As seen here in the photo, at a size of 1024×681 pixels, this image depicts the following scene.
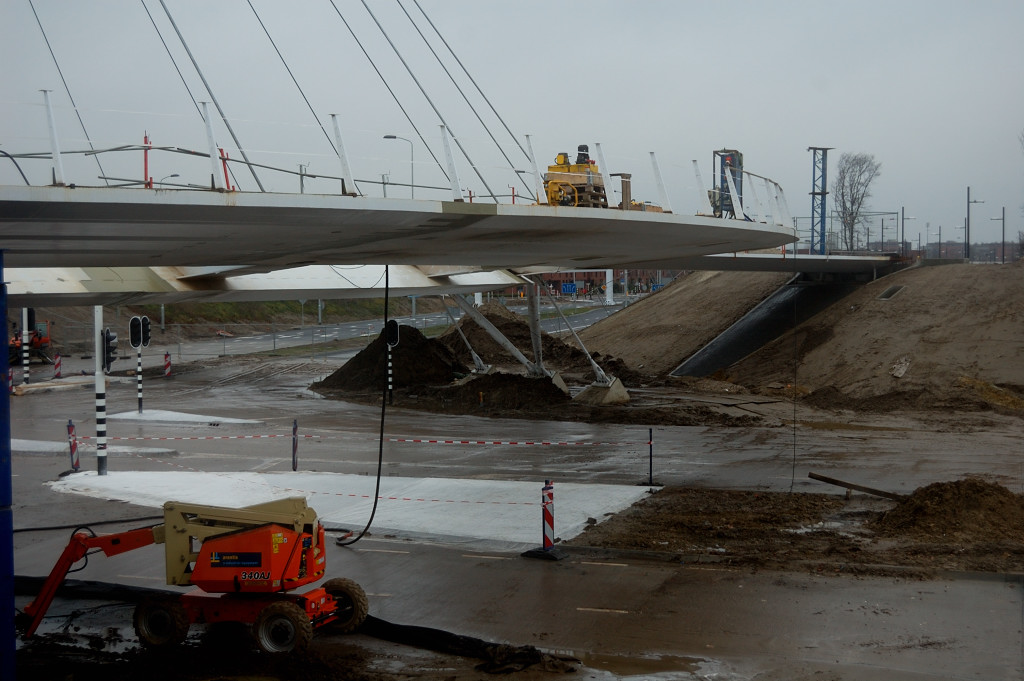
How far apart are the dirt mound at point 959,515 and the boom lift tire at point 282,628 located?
8.16 metres

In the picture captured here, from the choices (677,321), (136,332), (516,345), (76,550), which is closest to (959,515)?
(76,550)

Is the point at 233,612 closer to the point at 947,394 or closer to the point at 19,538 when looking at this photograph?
the point at 19,538

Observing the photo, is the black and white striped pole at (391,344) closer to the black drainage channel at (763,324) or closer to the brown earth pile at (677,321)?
the brown earth pile at (677,321)

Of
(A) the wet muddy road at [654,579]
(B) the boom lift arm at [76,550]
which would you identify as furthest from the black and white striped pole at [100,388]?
(B) the boom lift arm at [76,550]

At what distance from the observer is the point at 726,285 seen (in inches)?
1911

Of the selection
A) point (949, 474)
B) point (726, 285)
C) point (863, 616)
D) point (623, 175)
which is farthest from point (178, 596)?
point (726, 285)

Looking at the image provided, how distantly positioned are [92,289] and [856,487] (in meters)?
18.3

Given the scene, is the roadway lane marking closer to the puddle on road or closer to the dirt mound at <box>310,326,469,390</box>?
the puddle on road

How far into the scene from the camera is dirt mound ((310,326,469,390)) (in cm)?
3606

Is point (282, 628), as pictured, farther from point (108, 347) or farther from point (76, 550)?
point (108, 347)

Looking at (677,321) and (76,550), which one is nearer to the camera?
(76,550)

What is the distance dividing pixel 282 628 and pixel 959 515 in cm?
943

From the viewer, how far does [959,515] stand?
12680 mm

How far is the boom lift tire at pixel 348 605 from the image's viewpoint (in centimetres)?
912
